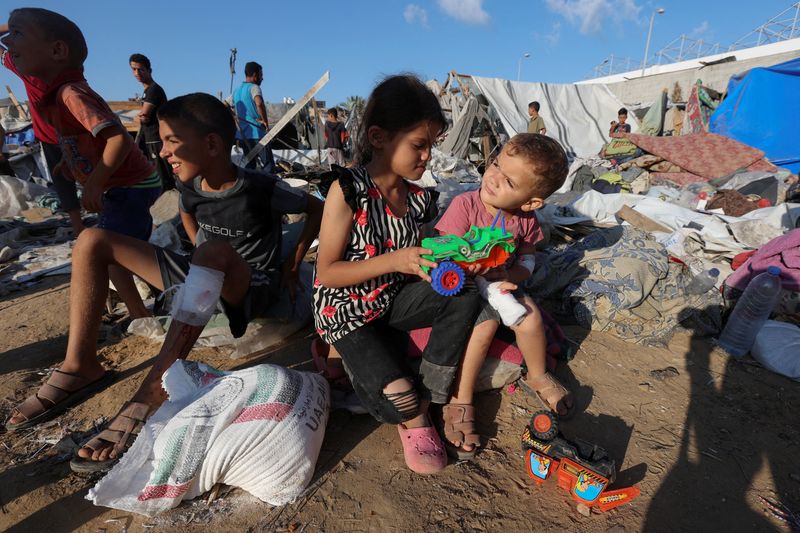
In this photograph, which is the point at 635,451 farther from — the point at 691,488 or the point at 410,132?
the point at 410,132

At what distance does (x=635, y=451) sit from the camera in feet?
5.37

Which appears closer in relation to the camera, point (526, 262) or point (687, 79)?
point (526, 262)

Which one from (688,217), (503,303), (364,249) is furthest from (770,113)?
(364,249)

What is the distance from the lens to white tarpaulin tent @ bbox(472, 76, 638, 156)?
9.88 metres

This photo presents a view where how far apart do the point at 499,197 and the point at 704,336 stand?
1.85m

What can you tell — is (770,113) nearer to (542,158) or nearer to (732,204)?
(732,204)

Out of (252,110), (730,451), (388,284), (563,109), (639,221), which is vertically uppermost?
(563,109)

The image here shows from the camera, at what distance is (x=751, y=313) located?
2.41 metres

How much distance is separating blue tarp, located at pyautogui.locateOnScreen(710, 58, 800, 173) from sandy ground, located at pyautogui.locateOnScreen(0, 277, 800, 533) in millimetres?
8783

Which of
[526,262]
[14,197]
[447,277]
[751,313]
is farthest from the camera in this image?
[14,197]

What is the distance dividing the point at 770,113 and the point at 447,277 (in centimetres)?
1082

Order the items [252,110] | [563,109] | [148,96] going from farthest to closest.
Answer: [563,109] < [252,110] < [148,96]

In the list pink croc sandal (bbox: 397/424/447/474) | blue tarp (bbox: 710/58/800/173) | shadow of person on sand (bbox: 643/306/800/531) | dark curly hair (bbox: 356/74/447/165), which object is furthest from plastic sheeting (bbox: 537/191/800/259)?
blue tarp (bbox: 710/58/800/173)

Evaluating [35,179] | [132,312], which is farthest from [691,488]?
[35,179]
